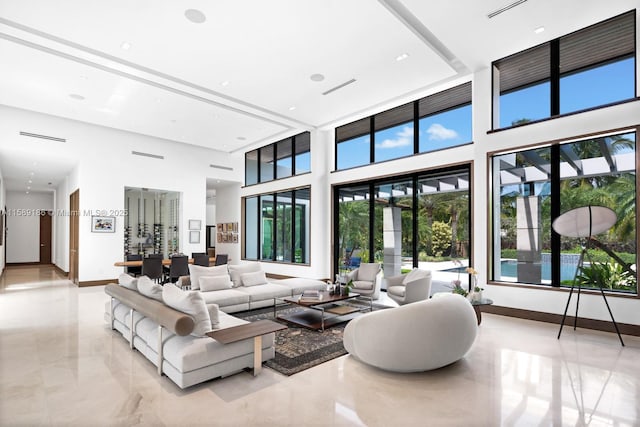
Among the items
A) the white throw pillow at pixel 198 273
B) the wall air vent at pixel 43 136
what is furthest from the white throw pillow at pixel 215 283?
the wall air vent at pixel 43 136

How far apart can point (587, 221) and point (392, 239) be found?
13.1 ft

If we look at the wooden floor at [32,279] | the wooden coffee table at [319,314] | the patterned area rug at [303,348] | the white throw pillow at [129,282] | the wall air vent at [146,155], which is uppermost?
the wall air vent at [146,155]

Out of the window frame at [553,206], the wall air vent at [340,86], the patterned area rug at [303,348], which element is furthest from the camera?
the wall air vent at [340,86]

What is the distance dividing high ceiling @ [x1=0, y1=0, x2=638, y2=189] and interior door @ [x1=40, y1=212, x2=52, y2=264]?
8.31m

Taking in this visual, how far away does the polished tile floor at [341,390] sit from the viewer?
2607 mm

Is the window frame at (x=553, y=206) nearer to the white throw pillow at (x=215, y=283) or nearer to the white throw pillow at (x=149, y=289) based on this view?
the white throw pillow at (x=215, y=283)

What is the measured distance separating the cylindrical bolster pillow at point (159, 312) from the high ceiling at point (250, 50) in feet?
11.7

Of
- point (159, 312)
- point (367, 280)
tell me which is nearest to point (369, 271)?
point (367, 280)

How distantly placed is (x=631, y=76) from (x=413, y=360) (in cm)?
508

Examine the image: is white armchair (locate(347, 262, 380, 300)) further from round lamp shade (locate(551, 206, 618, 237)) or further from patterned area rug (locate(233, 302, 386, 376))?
round lamp shade (locate(551, 206, 618, 237))

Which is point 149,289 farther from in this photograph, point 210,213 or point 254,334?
point 210,213

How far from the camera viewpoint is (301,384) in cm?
319

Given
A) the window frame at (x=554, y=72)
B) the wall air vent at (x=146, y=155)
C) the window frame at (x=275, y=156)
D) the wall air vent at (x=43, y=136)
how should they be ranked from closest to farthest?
the window frame at (x=554, y=72), the wall air vent at (x=43, y=136), the wall air vent at (x=146, y=155), the window frame at (x=275, y=156)

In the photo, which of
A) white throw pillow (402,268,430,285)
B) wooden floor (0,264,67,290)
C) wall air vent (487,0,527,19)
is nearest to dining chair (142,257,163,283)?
wooden floor (0,264,67,290)
